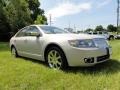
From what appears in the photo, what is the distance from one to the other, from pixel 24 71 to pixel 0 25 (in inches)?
1016

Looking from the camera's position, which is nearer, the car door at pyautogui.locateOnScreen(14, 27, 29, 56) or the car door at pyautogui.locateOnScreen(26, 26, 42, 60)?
the car door at pyautogui.locateOnScreen(26, 26, 42, 60)

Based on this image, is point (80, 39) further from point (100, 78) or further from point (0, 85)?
point (0, 85)

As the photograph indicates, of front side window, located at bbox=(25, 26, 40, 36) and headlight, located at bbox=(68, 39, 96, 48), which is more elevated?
front side window, located at bbox=(25, 26, 40, 36)

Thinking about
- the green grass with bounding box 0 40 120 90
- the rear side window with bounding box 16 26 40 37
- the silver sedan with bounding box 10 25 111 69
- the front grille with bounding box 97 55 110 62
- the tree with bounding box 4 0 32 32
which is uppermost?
the tree with bounding box 4 0 32 32

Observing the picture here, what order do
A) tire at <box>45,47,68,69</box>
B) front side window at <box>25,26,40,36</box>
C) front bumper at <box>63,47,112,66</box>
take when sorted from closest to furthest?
1. front bumper at <box>63,47,112,66</box>
2. tire at <box>45,47,68,69</box>
3. front side window at <box>25,26,40,36</box>

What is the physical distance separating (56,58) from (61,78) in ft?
3.06

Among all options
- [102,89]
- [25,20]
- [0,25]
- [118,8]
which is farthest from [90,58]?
[118,8]

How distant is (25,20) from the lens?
3397 cm

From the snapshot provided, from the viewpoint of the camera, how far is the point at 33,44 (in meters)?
7.09

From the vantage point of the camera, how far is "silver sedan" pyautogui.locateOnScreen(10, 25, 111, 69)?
224 inches

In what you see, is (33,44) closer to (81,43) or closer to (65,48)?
(65,48)

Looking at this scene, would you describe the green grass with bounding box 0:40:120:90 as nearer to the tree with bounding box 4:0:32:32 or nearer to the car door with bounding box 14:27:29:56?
the car door with bounding box 14:27:29:56

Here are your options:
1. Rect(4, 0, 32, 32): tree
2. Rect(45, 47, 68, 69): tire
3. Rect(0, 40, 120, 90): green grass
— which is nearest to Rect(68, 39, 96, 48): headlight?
Rect(45, 47, 68, 69): tire

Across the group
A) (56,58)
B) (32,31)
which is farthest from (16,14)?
(56,58)
